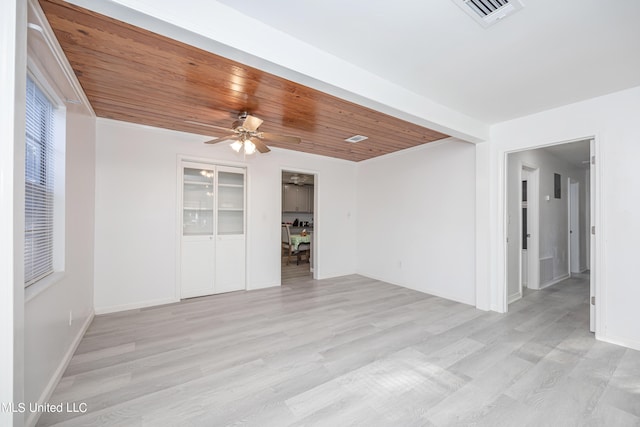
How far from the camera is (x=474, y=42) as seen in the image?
1940 millimetres

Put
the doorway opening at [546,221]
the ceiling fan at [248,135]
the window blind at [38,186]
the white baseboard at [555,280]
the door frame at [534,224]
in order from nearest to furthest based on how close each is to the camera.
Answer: the window blind at [38,186] < the ceiling fan at [248,135] < the doorway opening at [546,221] < the door frame at [534,224] < the white baseboard at [555,280]

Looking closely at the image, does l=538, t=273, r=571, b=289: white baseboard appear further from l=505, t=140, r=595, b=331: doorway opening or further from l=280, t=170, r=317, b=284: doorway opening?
l=280, t=170, r=317, b=284: doorway opening

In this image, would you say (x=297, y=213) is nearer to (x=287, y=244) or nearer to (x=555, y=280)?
(x=287, y=244)

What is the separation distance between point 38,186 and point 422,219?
469 cm

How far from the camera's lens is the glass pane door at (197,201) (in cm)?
415

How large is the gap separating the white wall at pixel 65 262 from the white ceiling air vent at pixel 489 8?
255cm

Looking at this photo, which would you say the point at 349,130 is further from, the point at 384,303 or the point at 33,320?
the point at 33,320

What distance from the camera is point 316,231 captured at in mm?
5418

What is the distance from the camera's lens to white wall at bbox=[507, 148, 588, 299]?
407 centimetres

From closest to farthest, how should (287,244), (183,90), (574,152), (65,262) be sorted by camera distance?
1. (65,262)
2. (183,90)
3. (574,152)
4. (287,244)

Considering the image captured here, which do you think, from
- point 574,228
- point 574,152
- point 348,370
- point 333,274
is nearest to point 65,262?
point 348,370

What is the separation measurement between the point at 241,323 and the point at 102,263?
79.2 inches

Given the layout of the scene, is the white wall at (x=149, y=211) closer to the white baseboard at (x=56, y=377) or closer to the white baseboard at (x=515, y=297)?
the white baseboard at (x=56, y=377)

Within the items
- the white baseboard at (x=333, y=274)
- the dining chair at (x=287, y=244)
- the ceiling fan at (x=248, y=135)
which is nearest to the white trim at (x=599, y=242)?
the ceiling fan at (x=248, y=135)
